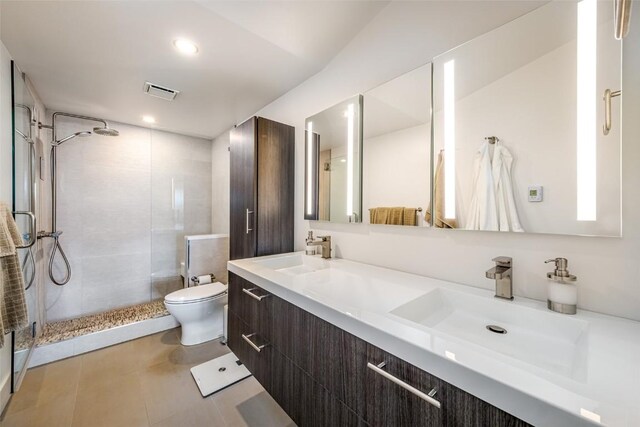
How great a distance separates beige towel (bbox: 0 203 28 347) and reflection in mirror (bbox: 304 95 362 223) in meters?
1.66

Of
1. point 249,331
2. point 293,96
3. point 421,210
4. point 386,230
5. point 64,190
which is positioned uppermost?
point 293,96

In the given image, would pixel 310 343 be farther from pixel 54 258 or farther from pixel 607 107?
pixel 54 258

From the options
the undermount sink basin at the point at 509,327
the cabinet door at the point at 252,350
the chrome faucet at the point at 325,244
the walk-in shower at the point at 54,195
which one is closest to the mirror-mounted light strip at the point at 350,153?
the chrome faucet at the point at 325,244

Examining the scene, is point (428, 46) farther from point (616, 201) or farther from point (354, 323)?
point (354, 323)

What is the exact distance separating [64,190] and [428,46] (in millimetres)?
3688

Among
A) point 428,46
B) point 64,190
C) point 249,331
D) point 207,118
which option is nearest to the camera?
point 428,46

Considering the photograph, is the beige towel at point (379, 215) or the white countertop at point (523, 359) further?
the beige towel at point (379, 215)

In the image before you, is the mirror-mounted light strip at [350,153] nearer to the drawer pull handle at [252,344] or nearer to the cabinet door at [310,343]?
the cabinet door at [310,343]

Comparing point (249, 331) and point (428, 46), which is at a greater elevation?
point (428, 46)

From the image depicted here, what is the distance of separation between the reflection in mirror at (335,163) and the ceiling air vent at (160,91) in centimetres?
128

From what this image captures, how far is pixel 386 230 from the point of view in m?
1.45

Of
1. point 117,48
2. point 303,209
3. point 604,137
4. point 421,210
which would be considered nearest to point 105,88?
point 117,48

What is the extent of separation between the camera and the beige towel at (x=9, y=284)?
1.22 m

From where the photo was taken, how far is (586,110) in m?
0.83
